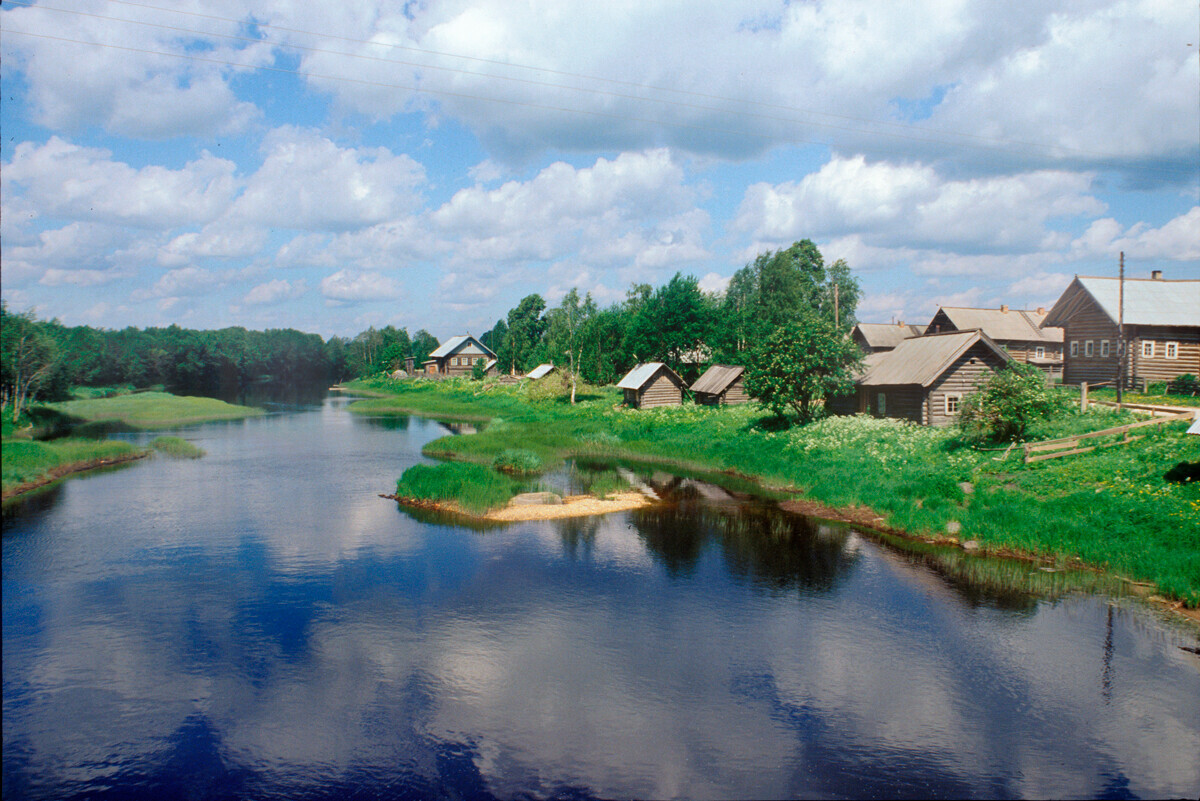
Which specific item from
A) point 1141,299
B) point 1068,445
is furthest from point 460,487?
point 1141,299

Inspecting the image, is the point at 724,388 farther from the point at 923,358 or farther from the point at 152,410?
the point at 152,410

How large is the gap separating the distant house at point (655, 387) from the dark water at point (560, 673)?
34941 millimetres

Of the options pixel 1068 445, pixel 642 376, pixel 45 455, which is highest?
pixel 642 376

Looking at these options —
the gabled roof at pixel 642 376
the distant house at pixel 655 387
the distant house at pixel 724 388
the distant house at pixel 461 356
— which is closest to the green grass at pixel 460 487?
the distant house at pixel 724 388

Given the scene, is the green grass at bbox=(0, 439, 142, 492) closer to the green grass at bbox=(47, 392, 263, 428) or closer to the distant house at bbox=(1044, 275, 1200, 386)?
the green grass at bbox=(47, 392, 263, 428)

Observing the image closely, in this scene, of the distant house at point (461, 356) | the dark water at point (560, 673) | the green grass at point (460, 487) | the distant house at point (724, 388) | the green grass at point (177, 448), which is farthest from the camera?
the distant house at point (461, 356)

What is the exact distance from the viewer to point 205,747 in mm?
12289

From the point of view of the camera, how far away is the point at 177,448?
137ft

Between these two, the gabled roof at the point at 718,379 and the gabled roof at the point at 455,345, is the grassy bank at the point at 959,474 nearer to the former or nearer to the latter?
the gabled roof at the point at 718,379

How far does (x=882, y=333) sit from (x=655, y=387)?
23.2 metres

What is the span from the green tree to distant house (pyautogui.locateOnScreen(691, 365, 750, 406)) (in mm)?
12124

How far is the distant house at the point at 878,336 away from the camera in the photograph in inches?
2595

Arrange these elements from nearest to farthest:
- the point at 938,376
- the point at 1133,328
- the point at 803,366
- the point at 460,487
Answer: the point at 460,487 < the point at 938,376 < the point at 803,366 < the point at 1133,328

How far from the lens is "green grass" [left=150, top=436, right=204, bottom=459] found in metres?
40.0
